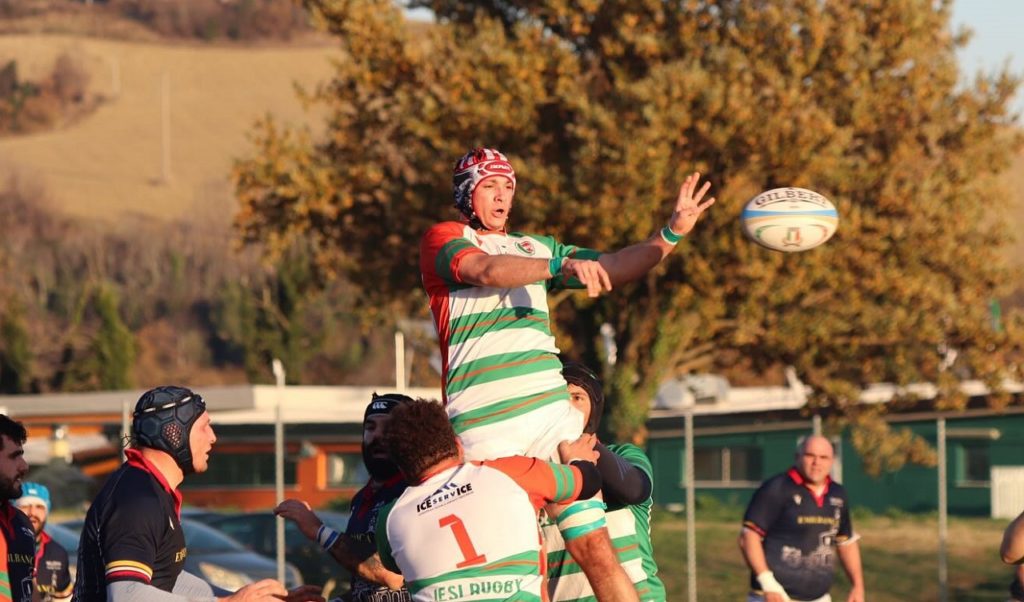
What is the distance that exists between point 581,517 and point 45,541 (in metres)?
6.20

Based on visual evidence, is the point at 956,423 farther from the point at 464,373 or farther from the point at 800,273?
the point at 464,373

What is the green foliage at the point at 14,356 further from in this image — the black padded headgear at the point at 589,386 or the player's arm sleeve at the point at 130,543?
the player's arm sleeve at the point at 130,543

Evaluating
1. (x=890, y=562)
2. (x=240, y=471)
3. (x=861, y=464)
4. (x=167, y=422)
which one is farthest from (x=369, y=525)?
(x=861, y=464)

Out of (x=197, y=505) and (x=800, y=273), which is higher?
(x=800, y=273)

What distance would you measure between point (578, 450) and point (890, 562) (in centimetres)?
1930

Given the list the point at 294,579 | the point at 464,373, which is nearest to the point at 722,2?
the point at 294,579

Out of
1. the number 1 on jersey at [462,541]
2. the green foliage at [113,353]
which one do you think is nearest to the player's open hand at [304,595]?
the number 1 on jersey at [462,541]

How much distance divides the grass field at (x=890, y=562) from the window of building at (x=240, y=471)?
10.7 metres

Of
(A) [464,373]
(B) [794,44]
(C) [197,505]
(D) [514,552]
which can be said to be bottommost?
(C) [197,505]

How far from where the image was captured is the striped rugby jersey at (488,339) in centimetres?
712

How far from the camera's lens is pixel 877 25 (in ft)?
91.7

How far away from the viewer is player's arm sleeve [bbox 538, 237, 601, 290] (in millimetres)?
6773

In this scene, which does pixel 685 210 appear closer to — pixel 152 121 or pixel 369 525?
pixel 369 525

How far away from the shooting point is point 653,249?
22.3 ft
